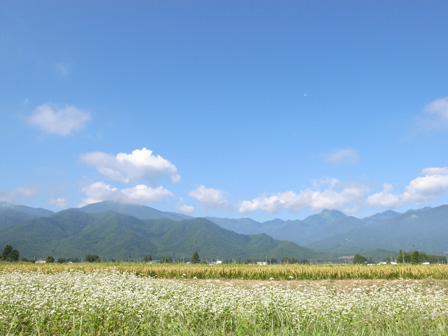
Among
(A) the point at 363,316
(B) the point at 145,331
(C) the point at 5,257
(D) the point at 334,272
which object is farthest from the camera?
(C) the point at 5,257

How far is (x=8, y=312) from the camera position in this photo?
950 cm

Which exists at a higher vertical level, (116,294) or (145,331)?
(116,294)

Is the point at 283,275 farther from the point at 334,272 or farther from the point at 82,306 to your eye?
the point at 82,306

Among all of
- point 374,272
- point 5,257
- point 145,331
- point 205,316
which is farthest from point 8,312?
point 5,257

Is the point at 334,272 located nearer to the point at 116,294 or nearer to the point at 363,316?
the point at 363,316

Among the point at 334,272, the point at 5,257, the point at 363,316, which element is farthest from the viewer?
the point at 5,257

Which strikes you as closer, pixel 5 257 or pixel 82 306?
pixel 82 306

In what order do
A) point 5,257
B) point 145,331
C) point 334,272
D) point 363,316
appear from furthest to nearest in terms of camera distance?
point 5,257
point 334,272
point 363,316
point 145,331

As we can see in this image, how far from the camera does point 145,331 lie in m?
8.58

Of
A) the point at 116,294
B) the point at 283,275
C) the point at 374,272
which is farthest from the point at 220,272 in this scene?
the point at 116,294

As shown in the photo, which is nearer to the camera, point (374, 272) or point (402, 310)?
point (402, 310)

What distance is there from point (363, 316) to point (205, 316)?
4.26 m

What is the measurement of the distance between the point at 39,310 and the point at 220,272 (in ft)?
62.9

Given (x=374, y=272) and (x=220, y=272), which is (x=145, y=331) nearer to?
(x=220, y=272)
